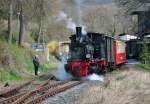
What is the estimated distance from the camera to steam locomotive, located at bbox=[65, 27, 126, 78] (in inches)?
1230

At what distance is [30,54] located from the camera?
45.2 m

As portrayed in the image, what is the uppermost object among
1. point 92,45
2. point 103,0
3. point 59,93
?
point 103,0

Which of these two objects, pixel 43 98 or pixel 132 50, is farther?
pixel 132 50

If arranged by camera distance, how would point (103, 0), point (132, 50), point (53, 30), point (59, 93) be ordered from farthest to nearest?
point (103, 0)
point (53, 30)
point (132, 50)
point (59, 93)

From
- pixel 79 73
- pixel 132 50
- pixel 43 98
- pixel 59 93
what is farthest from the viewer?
pixel 132 50

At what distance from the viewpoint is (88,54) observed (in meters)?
31.6

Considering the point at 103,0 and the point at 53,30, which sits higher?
the point at 103,0

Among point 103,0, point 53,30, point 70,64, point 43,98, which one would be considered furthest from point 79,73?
point 103,0

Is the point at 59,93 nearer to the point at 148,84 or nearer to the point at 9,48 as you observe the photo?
the point at 148,84

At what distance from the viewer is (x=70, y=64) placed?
3123cm

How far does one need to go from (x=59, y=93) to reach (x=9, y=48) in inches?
544

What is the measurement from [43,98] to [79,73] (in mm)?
11165

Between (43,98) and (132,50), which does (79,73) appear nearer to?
(43,98)

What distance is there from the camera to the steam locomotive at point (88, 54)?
1230 inches
